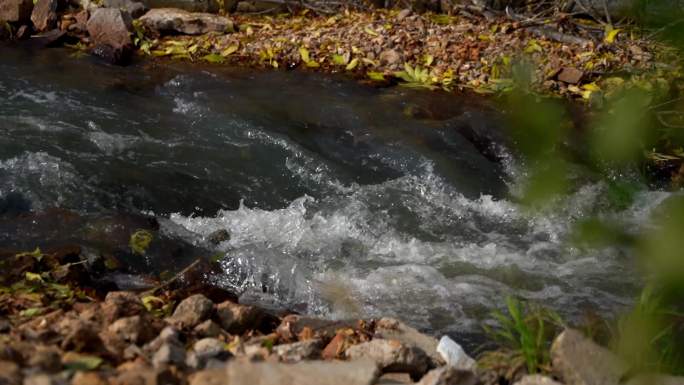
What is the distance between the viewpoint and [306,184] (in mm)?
6398

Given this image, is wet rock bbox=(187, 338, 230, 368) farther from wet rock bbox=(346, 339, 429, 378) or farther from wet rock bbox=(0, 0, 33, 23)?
wet rock bbox=(0, 0, 33, 23)

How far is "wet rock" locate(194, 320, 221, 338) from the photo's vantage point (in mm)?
3652

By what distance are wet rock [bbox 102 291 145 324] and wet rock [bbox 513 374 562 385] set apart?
1.54m

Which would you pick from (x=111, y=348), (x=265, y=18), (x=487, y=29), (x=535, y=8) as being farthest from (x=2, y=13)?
(x=111, y=348)

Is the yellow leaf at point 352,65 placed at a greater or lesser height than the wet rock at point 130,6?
lesser

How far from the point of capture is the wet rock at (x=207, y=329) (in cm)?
365

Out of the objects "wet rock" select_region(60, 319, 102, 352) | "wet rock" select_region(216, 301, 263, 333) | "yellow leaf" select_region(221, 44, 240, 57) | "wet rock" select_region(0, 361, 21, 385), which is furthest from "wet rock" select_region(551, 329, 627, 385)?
"yellow leaf" select_region(221, 44, 240, 57)

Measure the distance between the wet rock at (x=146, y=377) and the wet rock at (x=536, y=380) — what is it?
1.27 meters

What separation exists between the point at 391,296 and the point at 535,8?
5787 millimetres

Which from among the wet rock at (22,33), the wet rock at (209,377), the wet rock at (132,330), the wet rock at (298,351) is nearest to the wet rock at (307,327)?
the wet rock at (298,351)

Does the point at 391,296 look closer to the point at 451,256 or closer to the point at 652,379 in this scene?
the point at 451,256

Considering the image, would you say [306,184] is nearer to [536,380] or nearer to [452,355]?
[452,355]

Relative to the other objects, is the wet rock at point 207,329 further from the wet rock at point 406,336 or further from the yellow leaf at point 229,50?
the yellow leaf at point 229,50

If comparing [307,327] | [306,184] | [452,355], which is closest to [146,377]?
[307,327]
